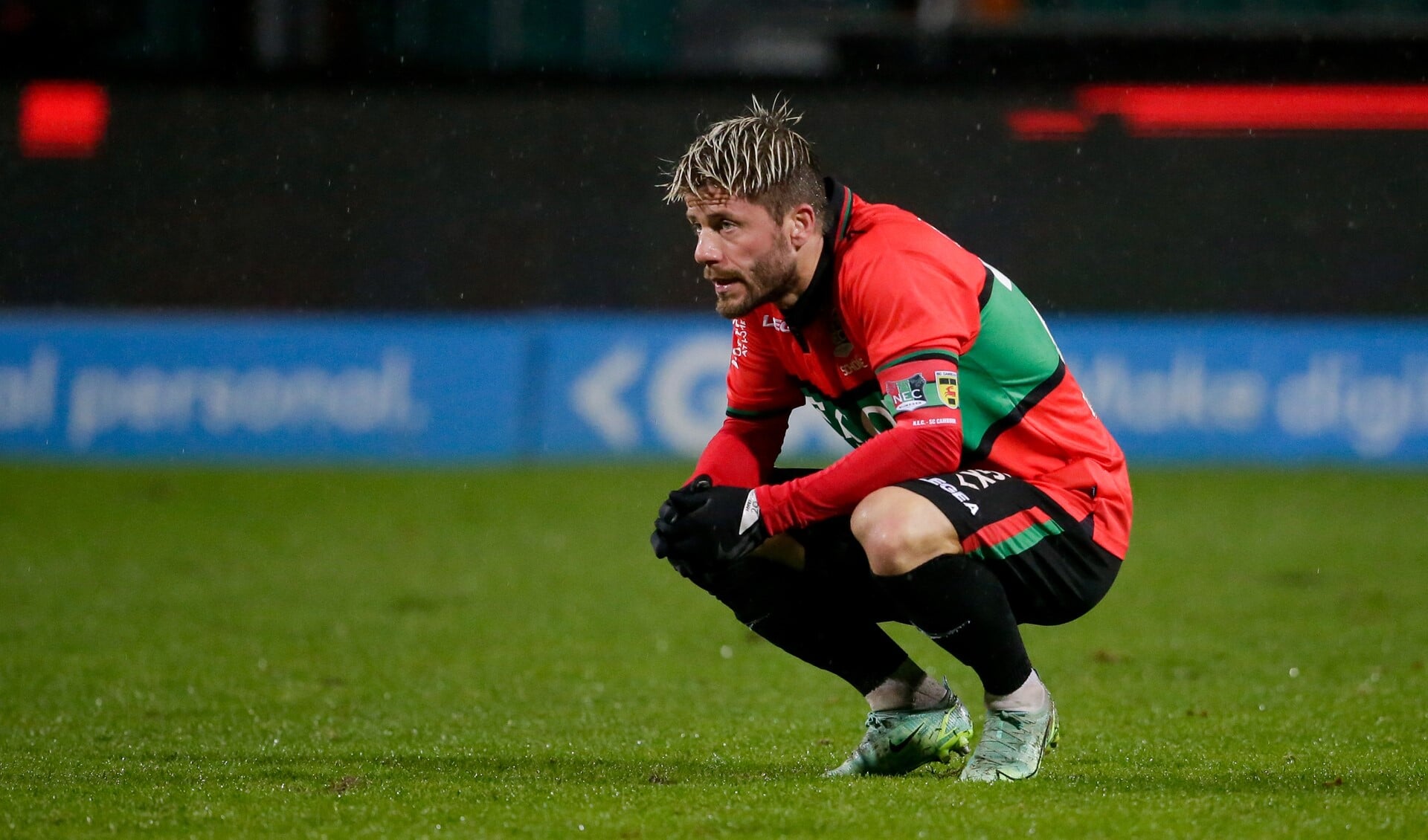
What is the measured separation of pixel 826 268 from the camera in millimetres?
4508

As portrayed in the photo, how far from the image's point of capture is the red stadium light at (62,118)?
15.1 m

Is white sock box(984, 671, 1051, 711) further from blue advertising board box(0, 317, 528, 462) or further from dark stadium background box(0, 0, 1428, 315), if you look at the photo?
dark stadium background box(0, 0, 1428, 315)

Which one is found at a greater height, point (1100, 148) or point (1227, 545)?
point (1100, 148)

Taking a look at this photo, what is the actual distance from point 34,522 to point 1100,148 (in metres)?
9.37

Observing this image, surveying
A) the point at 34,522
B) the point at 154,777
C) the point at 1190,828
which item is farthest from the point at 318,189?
the point at 1190,828

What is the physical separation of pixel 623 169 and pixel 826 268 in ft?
36.9

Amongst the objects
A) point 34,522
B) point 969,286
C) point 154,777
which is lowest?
point 34,522

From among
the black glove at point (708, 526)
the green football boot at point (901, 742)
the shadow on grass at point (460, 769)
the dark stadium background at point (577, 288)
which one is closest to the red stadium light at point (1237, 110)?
the dark stadium background at point (577, 288)

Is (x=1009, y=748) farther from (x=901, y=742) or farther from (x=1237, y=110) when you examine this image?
(x=1237, y=110)

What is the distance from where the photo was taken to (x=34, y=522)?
36.0 feet

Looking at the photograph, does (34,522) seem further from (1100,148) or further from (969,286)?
(1100,148)

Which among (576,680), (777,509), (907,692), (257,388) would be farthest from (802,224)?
(257,388)

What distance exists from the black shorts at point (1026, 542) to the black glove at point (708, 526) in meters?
0.39

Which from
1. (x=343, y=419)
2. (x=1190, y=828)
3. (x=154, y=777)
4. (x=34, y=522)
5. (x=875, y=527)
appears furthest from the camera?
(x=343, y=419)
